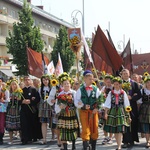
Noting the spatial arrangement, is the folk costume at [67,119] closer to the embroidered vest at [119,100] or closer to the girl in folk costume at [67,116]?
the girl in folk costume at [67,116]

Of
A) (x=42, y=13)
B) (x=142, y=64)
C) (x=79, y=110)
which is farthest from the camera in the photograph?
(x=42, y=13)

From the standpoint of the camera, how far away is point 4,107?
9.95 meters

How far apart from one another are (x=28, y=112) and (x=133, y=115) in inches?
109

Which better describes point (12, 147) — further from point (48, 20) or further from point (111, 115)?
point (48, 20)

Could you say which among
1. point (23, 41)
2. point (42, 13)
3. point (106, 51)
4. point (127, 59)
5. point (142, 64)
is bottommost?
point (106, 51)

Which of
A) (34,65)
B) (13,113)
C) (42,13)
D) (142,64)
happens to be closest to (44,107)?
(13,113)

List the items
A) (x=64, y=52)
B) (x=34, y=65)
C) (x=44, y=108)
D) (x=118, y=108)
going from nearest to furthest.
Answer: (x=118, y=108) < (x=44, y=108) < (x=34, y=65) < (x=64, y=52)

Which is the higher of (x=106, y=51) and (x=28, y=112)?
(x=106, y=51)

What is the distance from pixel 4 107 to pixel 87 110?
3085 mm

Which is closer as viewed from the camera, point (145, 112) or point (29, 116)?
point (145, 112)

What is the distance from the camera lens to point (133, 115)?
912 cm

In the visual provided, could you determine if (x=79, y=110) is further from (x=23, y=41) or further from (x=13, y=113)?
(x=23, y=41)

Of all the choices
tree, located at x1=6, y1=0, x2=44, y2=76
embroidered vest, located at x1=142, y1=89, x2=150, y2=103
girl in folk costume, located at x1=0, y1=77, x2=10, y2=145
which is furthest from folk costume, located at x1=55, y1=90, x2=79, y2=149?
tree, located at x1=6, y1=0, x2=44, y2=76

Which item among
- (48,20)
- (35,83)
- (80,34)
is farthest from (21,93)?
(48,20)
